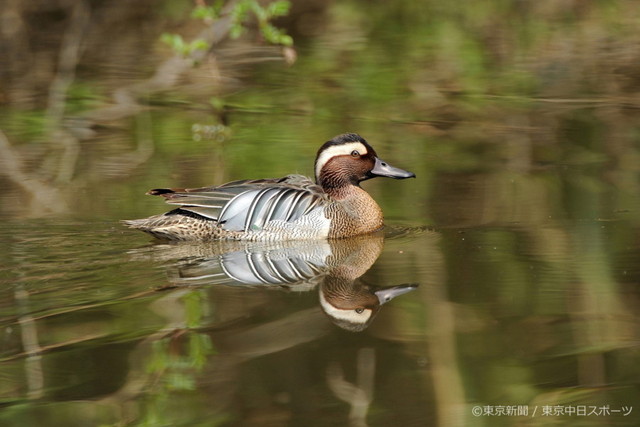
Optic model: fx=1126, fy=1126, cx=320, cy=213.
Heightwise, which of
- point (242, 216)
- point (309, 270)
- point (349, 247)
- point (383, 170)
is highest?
point (383, 170)

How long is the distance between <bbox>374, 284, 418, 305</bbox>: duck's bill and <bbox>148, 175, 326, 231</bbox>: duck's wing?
2.04m

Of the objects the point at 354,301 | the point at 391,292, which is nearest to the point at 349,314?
the point at 354,301

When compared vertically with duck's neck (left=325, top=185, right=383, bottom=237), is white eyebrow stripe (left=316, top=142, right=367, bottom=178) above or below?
above

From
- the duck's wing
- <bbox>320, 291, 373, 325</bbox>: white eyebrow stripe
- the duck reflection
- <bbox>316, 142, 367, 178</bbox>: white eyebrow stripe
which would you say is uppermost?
<bbox>316, 142, 367, 178</bbox>: white eyebrow stripe

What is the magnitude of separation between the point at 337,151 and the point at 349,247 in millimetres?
1046

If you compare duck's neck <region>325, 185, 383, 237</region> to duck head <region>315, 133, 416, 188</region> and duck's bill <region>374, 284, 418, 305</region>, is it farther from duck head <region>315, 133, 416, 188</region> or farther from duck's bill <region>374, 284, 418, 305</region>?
duck's bill <region>374, 284, 418, 305</region>

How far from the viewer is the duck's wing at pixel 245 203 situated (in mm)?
8766

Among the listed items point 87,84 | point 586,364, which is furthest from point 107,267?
point 87,84

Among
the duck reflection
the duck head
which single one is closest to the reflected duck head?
the duck reflection

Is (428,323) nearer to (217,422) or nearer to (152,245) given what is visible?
(217,422)

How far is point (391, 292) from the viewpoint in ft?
22.4

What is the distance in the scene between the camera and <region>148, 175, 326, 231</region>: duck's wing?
877cm

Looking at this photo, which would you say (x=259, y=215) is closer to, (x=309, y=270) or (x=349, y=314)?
(x=309, y=270)

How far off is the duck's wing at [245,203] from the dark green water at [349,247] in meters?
0.27
